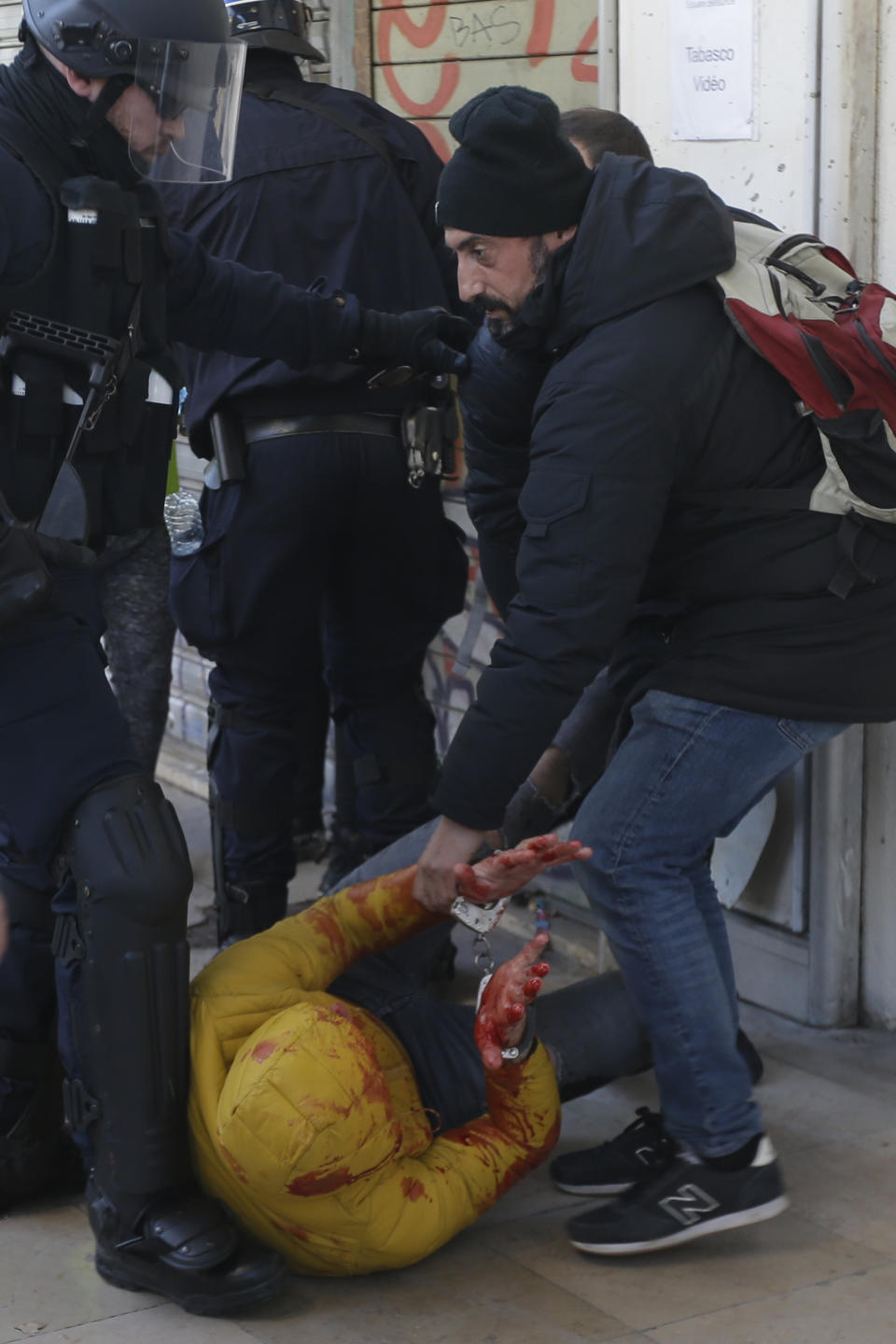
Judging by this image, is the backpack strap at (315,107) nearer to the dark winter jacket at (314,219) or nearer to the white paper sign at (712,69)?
the dark winter jacket at (314,219)

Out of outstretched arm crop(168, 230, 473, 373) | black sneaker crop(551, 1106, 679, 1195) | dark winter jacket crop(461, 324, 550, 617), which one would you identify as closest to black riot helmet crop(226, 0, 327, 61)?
outstretched arm crop(168, 230, 473, 373)

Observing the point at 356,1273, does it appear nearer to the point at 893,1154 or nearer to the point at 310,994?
the point at 310,994

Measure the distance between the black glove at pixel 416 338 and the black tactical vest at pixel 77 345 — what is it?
55cm

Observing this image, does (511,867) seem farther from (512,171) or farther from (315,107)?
(315,107)

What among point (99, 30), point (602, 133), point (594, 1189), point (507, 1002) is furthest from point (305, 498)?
point (594, 1189)

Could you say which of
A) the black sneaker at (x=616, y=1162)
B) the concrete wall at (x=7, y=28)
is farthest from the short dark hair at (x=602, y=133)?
the concrete wall at (x=7, y=28)

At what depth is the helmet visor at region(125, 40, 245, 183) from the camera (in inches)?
110

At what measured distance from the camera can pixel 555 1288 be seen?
273 centimetres

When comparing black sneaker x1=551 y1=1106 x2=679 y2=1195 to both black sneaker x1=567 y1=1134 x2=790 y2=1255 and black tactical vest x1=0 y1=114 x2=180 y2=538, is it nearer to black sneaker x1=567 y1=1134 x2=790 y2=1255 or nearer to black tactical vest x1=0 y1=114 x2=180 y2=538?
black sneaker x1=567 y1=1134 x2=790 y2=1255

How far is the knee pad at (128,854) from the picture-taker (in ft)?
8.69

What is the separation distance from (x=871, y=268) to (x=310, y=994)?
5.63 feet

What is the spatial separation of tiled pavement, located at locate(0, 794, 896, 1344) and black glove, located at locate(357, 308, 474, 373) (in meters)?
1.54

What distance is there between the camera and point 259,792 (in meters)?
3.88

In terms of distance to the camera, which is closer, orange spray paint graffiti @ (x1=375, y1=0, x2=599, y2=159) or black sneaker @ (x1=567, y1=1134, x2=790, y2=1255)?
black sneaker @ (x1=567, y1=1134, x2=790, y2=1255)
